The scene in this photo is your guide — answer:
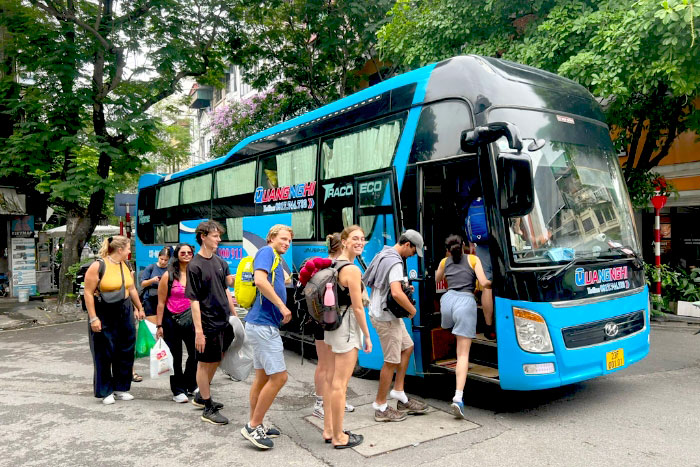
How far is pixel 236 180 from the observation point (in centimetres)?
960

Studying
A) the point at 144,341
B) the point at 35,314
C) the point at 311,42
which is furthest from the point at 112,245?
the point at 311,42

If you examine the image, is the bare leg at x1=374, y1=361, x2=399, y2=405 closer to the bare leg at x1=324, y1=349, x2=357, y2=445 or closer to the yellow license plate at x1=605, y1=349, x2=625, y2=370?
the bare leg at x1=324, y1=349, x2=357, y2=445

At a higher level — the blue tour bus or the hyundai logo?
the blue tour bus

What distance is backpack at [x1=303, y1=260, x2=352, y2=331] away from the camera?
4430 millimetres

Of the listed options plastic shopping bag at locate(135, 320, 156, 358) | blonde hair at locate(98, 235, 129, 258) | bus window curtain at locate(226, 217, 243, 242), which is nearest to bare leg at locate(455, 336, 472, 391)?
plastic shopping bag at locate(135, 320, 156, 358)

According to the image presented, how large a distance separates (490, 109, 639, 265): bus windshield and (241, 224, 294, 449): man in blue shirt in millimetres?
2096

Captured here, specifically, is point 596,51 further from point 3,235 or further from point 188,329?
point 3,235

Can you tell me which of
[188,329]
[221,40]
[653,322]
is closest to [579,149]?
[188,329]

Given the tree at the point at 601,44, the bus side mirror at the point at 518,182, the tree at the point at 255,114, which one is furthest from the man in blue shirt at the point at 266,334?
the tree at the point at 255,114

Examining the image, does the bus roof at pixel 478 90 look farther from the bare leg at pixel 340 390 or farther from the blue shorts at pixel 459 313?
the bare leg at pixel 340 390

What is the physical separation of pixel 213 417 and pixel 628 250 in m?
4.35

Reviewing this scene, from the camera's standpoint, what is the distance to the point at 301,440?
4805 mm

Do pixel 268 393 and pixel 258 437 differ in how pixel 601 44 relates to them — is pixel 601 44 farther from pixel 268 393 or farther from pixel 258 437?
pixel 258 437

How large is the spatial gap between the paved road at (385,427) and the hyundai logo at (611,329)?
0.75m
